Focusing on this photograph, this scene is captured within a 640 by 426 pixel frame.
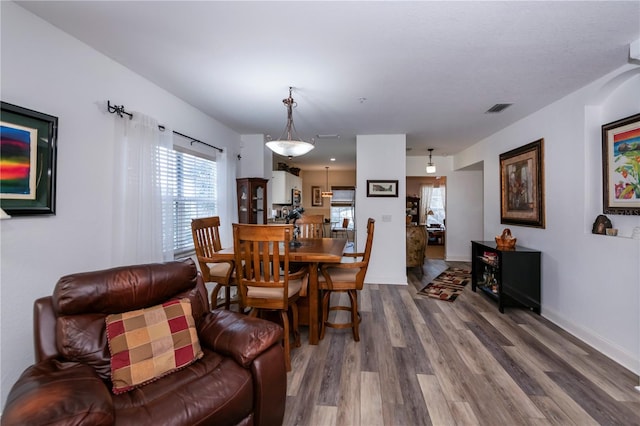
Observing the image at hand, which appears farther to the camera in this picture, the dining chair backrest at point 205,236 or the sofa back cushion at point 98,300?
the dining chair backrest at point 205,236

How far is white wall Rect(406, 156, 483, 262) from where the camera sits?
6289mm

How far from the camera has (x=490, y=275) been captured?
3.83 meters

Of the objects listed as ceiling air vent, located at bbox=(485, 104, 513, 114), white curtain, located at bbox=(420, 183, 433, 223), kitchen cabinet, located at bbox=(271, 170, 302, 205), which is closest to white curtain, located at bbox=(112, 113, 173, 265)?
kitchen cabinet, located at bbox=(271, 170, 302, 205)

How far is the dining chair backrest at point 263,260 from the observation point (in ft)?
6.70

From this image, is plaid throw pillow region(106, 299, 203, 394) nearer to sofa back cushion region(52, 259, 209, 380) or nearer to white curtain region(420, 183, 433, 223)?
sofa back cushion region(52, 259, 209, 380)

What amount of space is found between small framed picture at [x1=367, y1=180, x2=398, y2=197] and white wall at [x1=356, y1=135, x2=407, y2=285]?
6 centimetres

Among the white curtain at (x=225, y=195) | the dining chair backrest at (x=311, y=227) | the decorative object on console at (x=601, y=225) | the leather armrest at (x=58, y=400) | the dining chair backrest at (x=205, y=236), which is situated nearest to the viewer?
the leather armrest at (x=58, y=400)

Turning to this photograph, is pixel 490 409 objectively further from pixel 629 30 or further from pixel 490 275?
pixel 629 30

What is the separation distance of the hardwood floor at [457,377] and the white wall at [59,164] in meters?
1.77

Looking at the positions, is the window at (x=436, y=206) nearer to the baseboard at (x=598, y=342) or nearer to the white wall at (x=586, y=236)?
the white wall at (x=586, y=236)

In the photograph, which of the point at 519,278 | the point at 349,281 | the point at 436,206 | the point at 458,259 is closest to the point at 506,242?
the point at 519,278

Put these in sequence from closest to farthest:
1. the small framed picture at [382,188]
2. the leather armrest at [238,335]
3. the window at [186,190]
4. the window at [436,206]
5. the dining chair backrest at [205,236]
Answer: the leather armrest at [238,335], the dining chair backrest at [205,236], the window at [186,190], the small framed picture at [382,188], the window at [436,206]

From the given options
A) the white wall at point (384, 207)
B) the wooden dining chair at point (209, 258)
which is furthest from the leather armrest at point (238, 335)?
the white wall at point (384, 207)

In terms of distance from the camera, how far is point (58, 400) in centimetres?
98
